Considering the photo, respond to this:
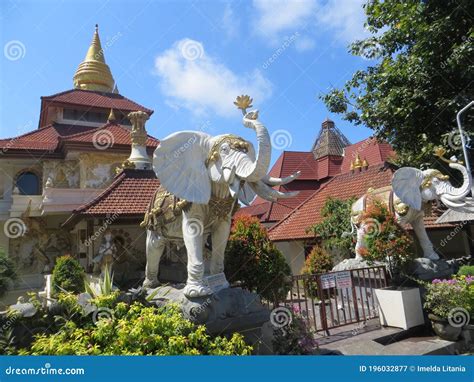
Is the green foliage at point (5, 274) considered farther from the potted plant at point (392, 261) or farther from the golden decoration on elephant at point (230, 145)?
the potted plant at point (392, 261)

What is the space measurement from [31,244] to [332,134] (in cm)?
2209

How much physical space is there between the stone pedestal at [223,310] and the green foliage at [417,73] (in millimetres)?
7749

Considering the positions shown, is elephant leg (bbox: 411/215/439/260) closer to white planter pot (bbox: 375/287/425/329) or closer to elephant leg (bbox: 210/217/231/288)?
white planter pot (bbox: 375/287/425/329)

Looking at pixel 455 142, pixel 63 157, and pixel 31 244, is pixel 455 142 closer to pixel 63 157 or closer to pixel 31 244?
pixel 63 157

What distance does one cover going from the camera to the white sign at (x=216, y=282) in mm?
4312

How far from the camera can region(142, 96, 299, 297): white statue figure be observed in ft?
13.2

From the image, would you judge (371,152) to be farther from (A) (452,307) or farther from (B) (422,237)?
(A) (452,307)

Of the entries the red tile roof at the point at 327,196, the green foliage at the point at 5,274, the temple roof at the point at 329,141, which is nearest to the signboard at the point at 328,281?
the red tile roof at the point at 327,196

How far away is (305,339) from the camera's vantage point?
14.8 ft

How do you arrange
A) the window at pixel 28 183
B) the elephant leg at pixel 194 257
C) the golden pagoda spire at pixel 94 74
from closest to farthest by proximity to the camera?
the elephant leg at pixel 194 257
the window at pixel 28 183
the golden pagoda spire at pixel 94 74

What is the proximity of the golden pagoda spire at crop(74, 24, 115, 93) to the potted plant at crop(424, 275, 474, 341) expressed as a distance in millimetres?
20449

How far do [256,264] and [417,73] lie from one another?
7.16 metres

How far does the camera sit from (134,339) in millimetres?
3127

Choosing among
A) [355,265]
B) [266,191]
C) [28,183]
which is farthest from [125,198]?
[28,183]
